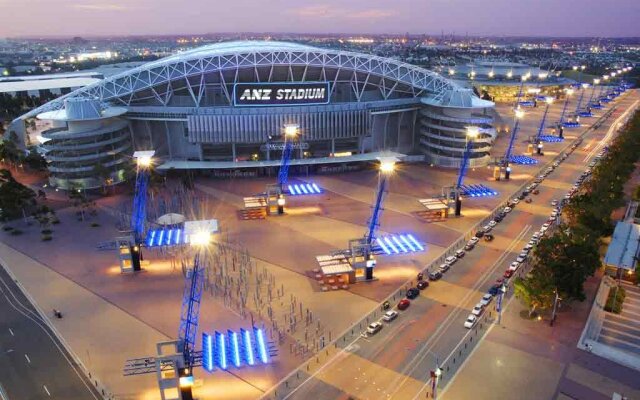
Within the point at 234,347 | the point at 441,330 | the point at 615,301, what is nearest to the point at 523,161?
the point at 615,301

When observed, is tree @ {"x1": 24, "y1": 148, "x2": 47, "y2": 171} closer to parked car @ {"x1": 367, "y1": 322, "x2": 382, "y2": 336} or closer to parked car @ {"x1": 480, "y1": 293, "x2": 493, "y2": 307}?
parked car @ {"x1": 367, "y1": 322, "x2": 382, "y2": 336}

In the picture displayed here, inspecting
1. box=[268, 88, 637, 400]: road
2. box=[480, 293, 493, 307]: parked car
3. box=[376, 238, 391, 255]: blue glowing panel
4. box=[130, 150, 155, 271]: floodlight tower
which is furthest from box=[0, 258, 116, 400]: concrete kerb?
box=[480, 293, 493, 307]: parked car

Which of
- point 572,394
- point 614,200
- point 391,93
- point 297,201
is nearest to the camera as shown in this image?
point 572,394

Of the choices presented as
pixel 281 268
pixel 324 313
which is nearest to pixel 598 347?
pixel 324 313

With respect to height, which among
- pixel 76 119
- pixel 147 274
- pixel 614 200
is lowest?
pixel 147 274

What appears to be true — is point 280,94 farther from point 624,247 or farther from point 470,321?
point 624,247

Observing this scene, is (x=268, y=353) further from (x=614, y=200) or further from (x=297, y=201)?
(x=614, y=200)

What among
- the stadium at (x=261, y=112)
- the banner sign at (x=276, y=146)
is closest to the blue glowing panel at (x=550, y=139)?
the stadium at (x=261, y=112)
